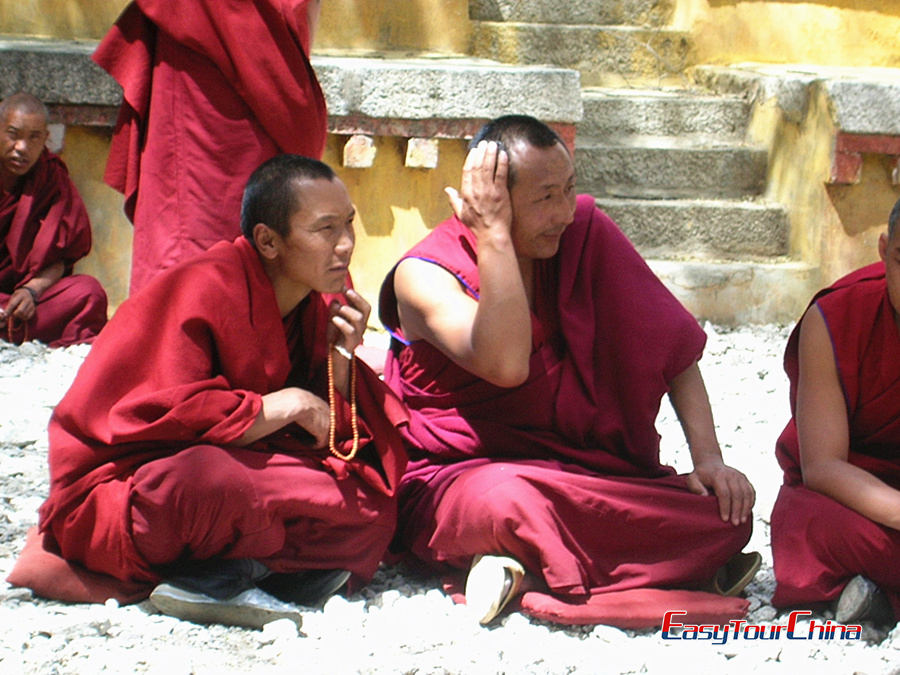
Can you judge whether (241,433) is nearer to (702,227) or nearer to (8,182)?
(8,182)

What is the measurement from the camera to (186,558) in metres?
3.01

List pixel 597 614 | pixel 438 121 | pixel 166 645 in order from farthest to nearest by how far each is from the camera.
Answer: pixel 438 121 → pixel 597 614 → pixel 166 645

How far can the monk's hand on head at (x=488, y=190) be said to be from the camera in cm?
315

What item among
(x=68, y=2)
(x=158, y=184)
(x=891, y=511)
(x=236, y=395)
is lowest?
(x=891, y=511)

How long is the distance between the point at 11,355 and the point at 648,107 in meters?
3.82

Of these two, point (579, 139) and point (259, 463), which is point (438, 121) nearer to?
point (579, 139)

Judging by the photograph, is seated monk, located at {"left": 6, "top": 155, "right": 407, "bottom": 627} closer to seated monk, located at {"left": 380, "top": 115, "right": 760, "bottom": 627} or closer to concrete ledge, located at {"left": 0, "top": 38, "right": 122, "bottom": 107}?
seated monk, located at {"left": 380, "top": 115, "right": 760, "bottom": 627}

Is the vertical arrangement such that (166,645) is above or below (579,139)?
below

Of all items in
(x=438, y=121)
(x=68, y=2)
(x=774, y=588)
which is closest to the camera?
(x=774, y=588)

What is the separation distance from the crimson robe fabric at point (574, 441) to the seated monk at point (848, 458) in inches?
6.8

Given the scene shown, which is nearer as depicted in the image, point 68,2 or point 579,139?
point 68,2

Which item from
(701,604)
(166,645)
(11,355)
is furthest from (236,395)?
(11,355)

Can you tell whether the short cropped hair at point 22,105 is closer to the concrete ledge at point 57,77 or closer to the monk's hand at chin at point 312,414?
the concrete ledge at point 57,77

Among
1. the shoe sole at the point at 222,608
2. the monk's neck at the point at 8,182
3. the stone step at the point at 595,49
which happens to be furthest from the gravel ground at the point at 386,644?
the stone step at the point at 595,49
